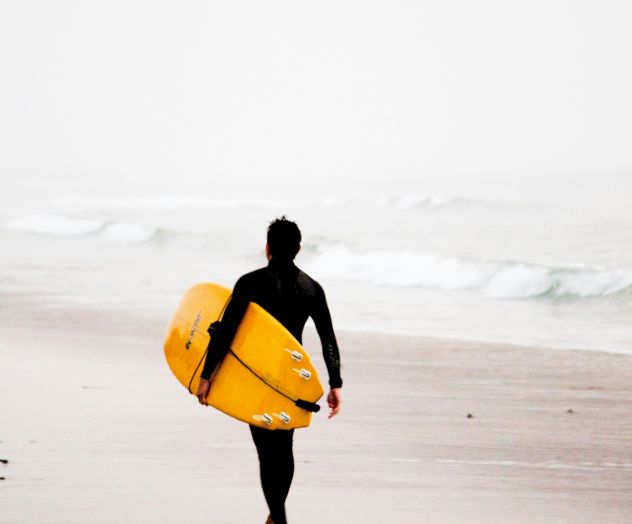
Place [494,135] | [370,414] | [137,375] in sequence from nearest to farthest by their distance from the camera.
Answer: [370,414] < [137,375] < [494,135]

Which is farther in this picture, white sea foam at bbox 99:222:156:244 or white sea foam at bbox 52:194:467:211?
white sea foam at bbox 52:194:467:211

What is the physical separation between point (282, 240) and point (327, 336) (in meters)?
0.37

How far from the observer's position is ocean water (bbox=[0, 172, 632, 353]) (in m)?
14.5

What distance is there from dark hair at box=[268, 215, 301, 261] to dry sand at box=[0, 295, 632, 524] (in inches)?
46.0

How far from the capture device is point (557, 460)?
6039 millimetres

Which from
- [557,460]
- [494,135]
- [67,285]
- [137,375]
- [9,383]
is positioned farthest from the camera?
[494,135]

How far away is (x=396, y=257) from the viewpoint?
24.0 metres

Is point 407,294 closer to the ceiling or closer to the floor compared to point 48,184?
closer to the floor

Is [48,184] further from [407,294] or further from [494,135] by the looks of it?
[407,294]

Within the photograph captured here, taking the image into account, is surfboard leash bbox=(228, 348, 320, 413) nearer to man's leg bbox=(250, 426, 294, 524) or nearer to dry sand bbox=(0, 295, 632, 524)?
man's leg bbox=(250, 426, 294, 524)

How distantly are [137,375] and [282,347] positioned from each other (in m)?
4.67

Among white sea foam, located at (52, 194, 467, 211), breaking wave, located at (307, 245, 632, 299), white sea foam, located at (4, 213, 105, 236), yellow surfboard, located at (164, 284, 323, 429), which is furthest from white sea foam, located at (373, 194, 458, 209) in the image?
yellow surfboard, located at (164, 284, 323, 429)

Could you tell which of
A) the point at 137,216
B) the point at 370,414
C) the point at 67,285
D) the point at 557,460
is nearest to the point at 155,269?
the point at 67,285

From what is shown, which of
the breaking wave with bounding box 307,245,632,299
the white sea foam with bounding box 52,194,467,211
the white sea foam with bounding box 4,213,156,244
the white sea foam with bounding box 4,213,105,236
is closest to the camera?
the breaking wave with bounding box 307,245,632,299
